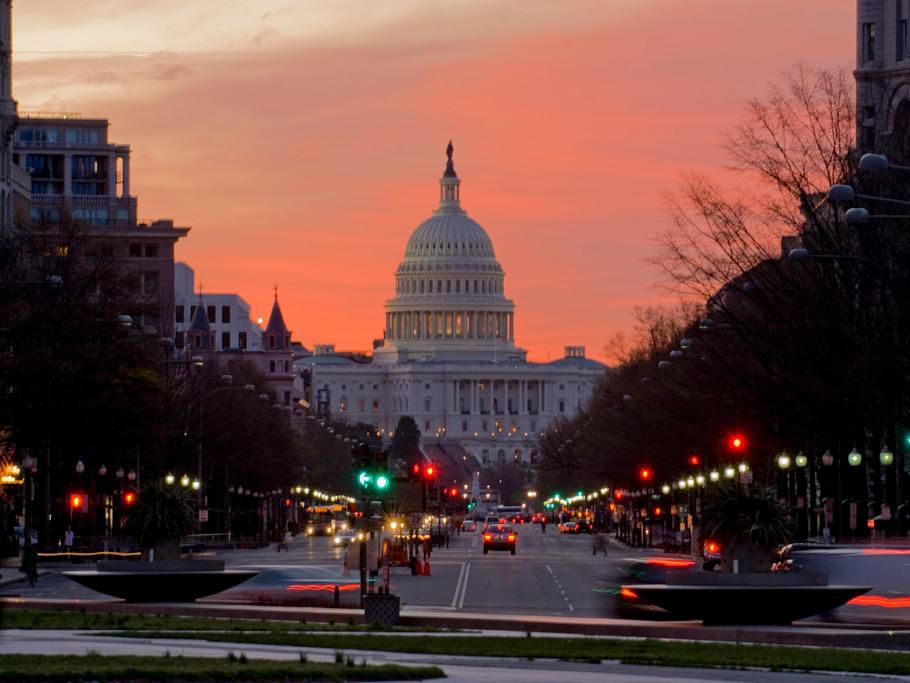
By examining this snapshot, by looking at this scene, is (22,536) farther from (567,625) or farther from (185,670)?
(185,670)

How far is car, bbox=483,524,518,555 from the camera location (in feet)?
346

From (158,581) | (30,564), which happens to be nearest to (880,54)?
(30,564)

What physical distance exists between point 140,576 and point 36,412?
92.1 ft

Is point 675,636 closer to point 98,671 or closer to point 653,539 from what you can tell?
point 98,671

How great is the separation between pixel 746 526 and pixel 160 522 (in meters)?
15.0

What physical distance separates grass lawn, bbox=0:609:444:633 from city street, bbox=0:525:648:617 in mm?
8830

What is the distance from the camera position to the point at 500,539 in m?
106

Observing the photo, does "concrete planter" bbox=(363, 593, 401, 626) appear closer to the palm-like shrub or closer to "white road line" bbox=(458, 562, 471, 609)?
the palm-like shrub

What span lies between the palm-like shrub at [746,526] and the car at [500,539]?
206 ft

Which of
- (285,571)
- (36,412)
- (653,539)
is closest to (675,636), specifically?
(285,571)

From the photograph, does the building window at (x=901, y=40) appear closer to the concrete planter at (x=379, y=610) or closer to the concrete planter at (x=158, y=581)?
the concrete planter at (x=158, y=581)

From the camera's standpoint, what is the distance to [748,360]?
80.1m

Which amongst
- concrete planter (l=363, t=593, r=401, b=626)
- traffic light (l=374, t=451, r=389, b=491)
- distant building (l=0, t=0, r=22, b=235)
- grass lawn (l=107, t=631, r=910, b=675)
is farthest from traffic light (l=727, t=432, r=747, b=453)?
grass lawn (l=107, t=631, r=910, b=675)

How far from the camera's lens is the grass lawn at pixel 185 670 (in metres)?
Result: 25.3
